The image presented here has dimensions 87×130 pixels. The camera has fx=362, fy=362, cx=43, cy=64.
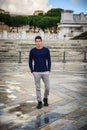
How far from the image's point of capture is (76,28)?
3759 cm

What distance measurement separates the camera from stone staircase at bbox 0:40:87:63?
70.3ft

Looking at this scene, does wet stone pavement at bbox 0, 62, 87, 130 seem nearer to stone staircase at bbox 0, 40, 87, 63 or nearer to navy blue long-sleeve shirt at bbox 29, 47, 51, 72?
navy blue long-sleeve shirt at bbox 29, 47, 51, 72

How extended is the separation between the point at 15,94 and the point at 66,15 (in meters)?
31.3

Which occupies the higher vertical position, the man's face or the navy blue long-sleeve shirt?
the man's face

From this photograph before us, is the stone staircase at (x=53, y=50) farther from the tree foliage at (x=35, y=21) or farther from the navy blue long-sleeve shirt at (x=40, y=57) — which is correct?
the tree foliage at (x=35, y=21)

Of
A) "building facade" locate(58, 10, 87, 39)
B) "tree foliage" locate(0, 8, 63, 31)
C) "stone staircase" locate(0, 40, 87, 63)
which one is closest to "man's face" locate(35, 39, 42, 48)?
"stone staircase" locate(0, 40, 87, 63)

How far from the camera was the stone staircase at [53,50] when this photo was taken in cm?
2142

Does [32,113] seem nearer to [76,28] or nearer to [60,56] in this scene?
[60,56]

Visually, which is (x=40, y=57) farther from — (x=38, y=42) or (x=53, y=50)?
(x=53, y=50)

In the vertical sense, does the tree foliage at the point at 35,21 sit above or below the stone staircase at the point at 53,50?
above

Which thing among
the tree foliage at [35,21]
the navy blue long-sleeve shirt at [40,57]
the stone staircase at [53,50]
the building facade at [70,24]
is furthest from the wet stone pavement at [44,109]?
the tree foliage at [35,21]

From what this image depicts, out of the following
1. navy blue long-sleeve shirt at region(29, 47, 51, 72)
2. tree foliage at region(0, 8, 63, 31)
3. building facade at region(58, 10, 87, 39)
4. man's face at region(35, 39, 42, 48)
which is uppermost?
tree foliage at region(0, 8, 63, 31)

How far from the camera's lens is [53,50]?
2339cm

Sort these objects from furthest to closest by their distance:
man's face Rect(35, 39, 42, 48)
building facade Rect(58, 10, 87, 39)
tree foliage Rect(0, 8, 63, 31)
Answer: tree foliage Rect(0, 8, 63, 31), building facade Rect(58, 10, 87, 39), man's face Rect(35, 39, 42, 48)
